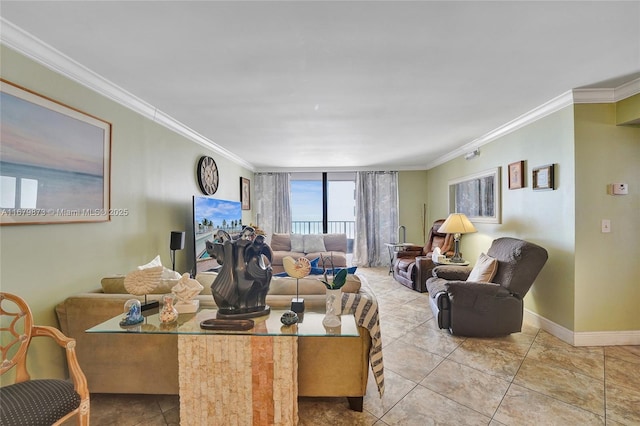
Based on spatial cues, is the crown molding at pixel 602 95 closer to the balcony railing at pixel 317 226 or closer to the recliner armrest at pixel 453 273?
the recliner armrest at pixel 453 273

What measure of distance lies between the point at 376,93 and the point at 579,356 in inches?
116

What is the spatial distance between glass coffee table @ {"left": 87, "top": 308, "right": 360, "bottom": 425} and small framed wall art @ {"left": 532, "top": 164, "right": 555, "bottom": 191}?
2.70m

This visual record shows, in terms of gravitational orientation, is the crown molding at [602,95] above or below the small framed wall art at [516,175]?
above

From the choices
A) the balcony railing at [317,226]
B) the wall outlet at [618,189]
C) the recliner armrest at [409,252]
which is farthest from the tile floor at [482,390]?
the balcony railing at [317,226]

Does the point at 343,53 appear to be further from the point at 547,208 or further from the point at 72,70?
the point at 547,208

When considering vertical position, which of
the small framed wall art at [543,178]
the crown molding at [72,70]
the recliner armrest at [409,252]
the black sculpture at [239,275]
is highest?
the crown molding at [72,70]

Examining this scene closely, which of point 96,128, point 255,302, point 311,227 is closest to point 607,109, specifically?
point 255,302

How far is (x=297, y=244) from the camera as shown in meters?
5.88

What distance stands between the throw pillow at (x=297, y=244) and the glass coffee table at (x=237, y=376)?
4.21 m

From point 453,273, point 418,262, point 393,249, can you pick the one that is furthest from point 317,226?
point 453,273

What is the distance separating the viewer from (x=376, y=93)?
2.56m

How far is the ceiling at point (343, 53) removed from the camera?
60.3 inches

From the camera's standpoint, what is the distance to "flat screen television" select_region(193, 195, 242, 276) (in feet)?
11.3

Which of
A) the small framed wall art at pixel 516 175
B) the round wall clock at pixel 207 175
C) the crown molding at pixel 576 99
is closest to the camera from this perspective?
the crown molding at pixel 576 99
